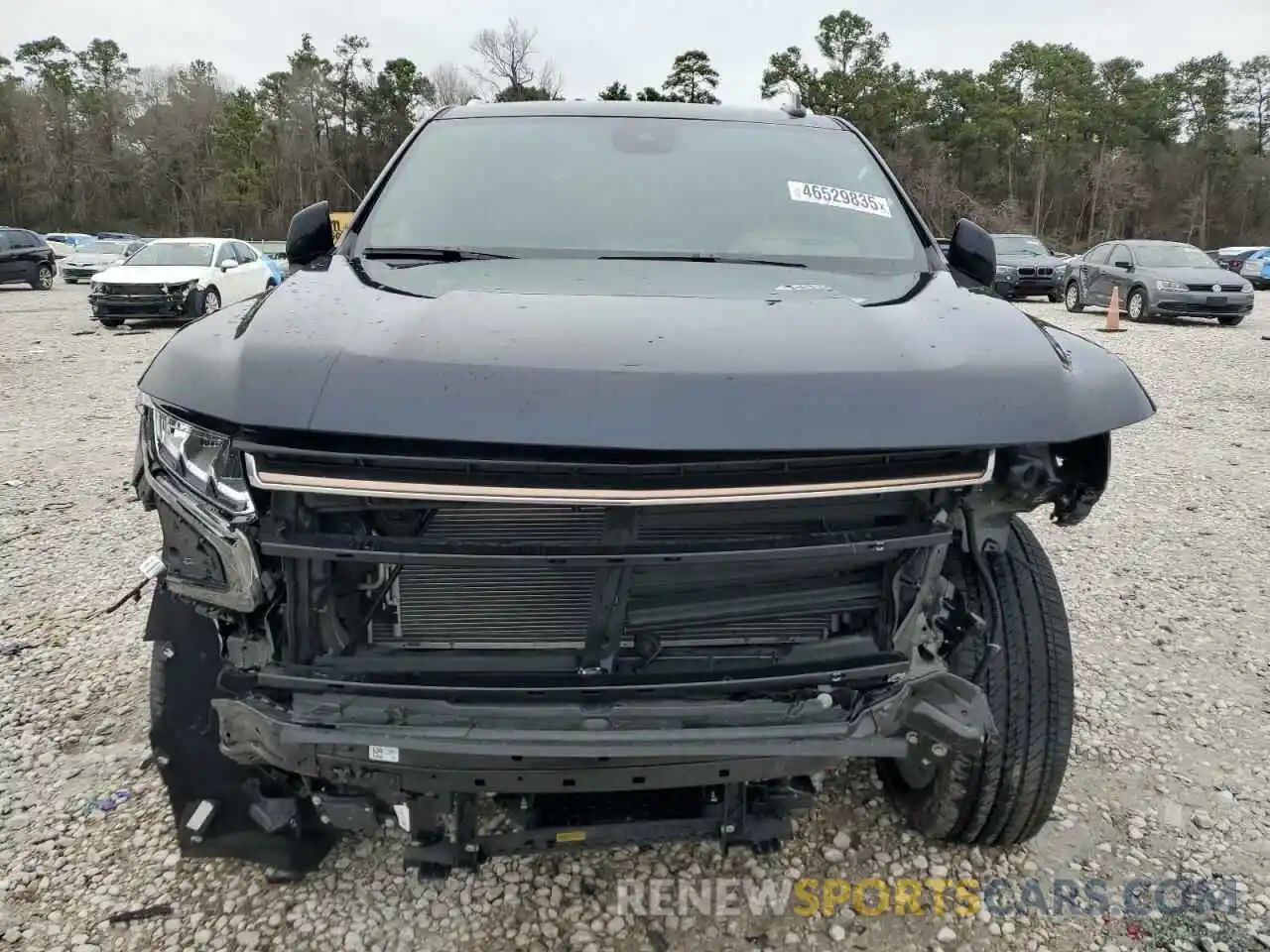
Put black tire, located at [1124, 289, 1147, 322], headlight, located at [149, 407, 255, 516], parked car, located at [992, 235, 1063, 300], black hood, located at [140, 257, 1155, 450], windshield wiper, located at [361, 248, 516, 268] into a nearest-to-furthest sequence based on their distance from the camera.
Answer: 1. black hood, located at [140, 257, 1155, 450]
2. headlight, located at [149, 407, 255, 516]
3. windshield wiper, located at [361, 248, 516, 268]
4. black tire, located at [1124, 289, 1147, 322]
5. parked car, located at [992, 235, 1063, 300]

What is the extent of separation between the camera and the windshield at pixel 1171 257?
1622 centimetres

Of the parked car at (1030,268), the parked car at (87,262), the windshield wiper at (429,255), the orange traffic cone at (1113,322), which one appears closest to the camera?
the windshield wiper at (429,255)

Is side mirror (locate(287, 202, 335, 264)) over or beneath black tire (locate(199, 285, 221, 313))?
over

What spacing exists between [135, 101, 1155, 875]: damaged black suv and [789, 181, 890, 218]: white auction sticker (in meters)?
0.64

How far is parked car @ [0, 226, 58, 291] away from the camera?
73.2ft

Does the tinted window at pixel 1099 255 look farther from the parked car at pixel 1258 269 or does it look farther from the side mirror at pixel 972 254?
the side mirror at pixel 972 254

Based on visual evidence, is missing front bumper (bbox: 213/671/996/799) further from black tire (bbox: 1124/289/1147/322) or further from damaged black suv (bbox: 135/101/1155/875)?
black tire (bbox: 1124/289/1147/322)

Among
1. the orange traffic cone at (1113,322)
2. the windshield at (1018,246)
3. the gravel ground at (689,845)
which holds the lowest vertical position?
the gravel ground at (689,845)

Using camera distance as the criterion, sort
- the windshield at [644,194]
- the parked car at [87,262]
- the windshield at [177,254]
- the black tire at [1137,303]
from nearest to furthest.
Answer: the windshield at [644,194] < the windshield at [177,254] < the black tire at [1137,303] < the parked car at [87,262]

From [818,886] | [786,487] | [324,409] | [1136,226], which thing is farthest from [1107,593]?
[1136,226]

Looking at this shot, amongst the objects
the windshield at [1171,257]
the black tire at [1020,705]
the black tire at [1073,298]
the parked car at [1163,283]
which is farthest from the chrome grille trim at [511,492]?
the black tire at [1073,298]

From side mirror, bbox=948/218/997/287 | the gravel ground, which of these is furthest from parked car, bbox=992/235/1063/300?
side mirror, bbox=948/218/997/287

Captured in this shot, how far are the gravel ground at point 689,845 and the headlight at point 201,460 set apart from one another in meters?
1.13

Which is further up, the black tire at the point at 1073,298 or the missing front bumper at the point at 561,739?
the missing front bumper at the point at 561,739
